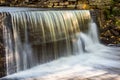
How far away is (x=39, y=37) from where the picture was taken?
29.2 feet

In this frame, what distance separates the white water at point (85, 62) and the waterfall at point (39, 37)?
18 cm

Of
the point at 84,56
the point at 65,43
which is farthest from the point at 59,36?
the point at 84,56

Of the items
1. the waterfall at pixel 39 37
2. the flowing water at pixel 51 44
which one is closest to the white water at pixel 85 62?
the flowing water at pixel 51 44

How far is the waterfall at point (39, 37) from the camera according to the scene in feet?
Result: 25.9

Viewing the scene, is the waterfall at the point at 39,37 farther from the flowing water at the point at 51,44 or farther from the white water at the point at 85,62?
the white water at the point at 85,62

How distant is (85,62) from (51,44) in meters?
1.21

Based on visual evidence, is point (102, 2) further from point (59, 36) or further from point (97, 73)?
point (97, 73)

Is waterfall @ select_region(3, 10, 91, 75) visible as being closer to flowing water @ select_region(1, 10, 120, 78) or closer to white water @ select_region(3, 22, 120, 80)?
flowing water @ select_region(1, 10, 120, 78)

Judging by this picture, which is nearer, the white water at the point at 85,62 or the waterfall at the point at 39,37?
the waterfall at the point at 39,37

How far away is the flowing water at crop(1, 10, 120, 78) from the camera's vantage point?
313 inches

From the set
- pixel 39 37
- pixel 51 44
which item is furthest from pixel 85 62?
pixel 39 37

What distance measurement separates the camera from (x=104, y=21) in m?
13.0

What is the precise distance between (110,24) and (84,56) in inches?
124

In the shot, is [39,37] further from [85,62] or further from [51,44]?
[85,62]
